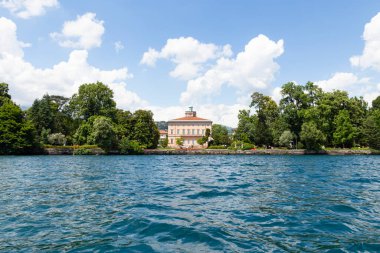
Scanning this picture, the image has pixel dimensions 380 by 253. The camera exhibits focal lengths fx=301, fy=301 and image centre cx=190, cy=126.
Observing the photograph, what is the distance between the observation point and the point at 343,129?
65.9 meters

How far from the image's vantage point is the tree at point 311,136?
198 feet

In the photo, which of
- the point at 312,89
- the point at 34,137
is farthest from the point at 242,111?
the point at 34,137

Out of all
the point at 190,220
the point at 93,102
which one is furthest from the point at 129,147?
the point at 190,220

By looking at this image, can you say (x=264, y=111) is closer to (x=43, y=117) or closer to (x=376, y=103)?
(x=376, y=103)

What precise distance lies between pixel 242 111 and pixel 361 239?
77065 mm

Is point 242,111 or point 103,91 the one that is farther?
point 242,111

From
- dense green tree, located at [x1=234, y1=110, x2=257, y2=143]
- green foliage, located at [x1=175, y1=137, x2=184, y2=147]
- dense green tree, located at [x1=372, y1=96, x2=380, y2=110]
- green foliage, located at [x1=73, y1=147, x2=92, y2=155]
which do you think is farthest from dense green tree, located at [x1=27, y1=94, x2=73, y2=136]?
dense green tree, located at [x1=372, y1=96, x2=380, y2=110]

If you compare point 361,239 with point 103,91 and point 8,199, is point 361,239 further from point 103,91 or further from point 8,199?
→ point 103,91

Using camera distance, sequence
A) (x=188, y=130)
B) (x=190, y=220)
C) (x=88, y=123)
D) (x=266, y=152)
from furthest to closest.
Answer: (x=188, y=130)
(x=88, y=123)
(x=266, y=152)
(x=190, y=220)

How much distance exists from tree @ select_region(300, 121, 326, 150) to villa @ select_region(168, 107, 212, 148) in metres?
45.1

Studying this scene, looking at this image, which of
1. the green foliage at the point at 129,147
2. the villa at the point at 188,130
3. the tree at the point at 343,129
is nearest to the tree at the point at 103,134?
the green foliage at the point at 129,147

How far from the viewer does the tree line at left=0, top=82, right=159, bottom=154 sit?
56.3m

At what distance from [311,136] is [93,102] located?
1921 inches

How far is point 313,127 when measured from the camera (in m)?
61.2
